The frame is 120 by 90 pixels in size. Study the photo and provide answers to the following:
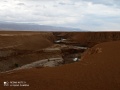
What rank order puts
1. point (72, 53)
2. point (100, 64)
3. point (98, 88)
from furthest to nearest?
point (72, 53) < point (100, 64) < point (98, 88)

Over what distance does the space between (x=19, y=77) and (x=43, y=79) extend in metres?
1.42

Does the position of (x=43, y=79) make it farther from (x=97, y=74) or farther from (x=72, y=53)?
(x=72, y=53)

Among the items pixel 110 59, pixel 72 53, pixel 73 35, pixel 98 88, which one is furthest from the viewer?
pixel 73 35

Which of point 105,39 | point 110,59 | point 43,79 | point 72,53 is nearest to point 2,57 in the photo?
point 72,53

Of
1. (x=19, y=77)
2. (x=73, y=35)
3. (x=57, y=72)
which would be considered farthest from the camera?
(x=73, y=35)

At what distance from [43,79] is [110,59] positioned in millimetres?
7183

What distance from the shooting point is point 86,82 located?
43.2ft

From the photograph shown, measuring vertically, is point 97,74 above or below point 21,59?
above

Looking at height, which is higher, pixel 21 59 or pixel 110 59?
→ pixel 110 59

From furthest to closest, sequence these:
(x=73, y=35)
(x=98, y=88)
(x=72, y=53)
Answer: (x=73, y=35) → (x=72, y=53) → (x=98, y=88)

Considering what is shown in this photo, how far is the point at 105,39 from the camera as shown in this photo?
7881cm

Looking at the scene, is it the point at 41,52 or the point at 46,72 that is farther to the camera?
the point at 41,52

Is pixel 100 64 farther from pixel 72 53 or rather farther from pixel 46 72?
pixel 72 53

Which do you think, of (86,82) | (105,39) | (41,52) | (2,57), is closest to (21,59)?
(2,57)
